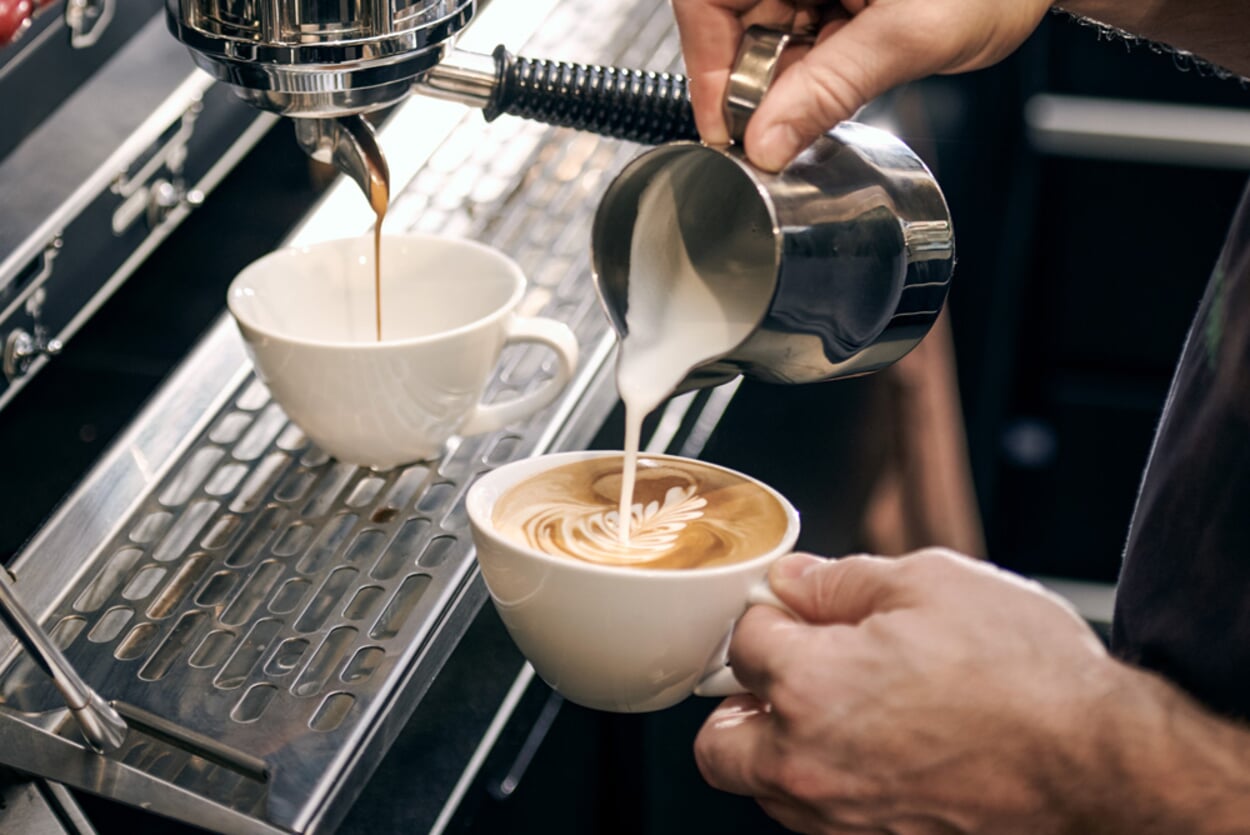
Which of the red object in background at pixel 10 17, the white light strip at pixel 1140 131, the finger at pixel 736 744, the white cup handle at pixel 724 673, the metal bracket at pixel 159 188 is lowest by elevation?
the white light strip at pixel 1140 131

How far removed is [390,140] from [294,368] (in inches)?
14.1

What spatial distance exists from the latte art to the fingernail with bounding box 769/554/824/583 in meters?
0.02

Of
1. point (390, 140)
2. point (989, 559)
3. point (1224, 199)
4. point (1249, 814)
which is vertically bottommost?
point (989, 559)

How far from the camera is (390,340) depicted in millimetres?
761

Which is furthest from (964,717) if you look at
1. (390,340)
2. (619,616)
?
(390,340)

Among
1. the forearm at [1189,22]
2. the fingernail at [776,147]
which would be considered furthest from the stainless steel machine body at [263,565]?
the forearm at [1189,22]

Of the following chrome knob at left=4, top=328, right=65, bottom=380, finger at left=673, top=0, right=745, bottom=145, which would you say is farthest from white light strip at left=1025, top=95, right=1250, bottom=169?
chrome knob at left=4, top=328, right=65, bottom=380

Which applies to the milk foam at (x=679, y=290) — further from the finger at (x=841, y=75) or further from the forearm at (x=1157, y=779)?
the forearm at (x=1157, y=779)

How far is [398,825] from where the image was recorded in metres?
0.60

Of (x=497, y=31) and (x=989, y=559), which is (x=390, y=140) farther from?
(x=989, y=559)

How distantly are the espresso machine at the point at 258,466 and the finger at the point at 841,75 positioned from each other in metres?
0.11

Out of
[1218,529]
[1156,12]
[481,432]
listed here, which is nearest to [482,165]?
[481,432]

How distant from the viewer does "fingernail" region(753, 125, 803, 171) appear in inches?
25.1

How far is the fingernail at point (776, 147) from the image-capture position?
0.64 m
